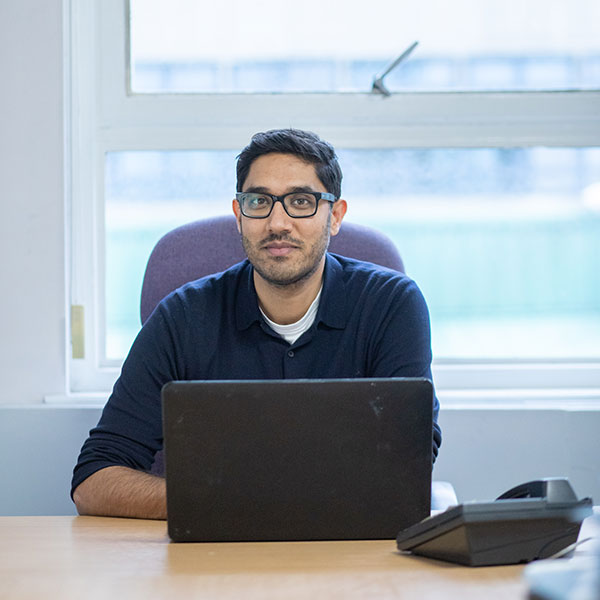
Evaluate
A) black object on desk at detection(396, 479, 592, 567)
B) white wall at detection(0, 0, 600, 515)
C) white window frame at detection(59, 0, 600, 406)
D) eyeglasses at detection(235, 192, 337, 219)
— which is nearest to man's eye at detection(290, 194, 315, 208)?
eyeglasses at detection(235, 192, 337, 219)

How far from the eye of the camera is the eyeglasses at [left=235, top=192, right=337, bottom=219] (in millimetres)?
1733

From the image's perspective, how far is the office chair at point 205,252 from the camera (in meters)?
1.81

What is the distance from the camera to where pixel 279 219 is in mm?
1722

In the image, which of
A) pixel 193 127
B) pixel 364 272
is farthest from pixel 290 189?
pixel 193 127

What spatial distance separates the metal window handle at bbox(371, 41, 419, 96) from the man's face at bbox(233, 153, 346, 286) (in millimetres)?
596

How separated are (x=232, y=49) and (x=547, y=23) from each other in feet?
2.95

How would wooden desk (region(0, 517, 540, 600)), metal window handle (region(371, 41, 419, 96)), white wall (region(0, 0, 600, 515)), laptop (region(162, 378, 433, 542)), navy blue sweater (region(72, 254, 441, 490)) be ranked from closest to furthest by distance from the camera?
wooden desk (region(0, 517, 540, 600)) < laptop (region(162, 378, 433, 542)) < navy blue sweater (region(72, 254, 441, 490)) < white wall (region(0, 0, 600, 515)) < metal window handle (region(371, 41, 419, 96))

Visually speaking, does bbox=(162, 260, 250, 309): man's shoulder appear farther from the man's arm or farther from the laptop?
the laptop

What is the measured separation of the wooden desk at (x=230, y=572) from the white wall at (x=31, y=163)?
3.80ft

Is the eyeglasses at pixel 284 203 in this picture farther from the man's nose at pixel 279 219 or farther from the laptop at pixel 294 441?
the laptop at pixel 294 441

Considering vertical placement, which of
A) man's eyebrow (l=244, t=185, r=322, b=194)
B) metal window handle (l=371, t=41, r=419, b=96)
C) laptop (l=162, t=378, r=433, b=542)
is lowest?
laptop (l=162, t=378, r=433, b=542)

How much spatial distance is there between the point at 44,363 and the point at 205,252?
63 centimetres

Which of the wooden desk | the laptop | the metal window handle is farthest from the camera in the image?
the metal window handle

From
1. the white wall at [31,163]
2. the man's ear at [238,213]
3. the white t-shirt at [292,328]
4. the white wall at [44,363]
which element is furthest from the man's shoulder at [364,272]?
the white wall at [31,163]
